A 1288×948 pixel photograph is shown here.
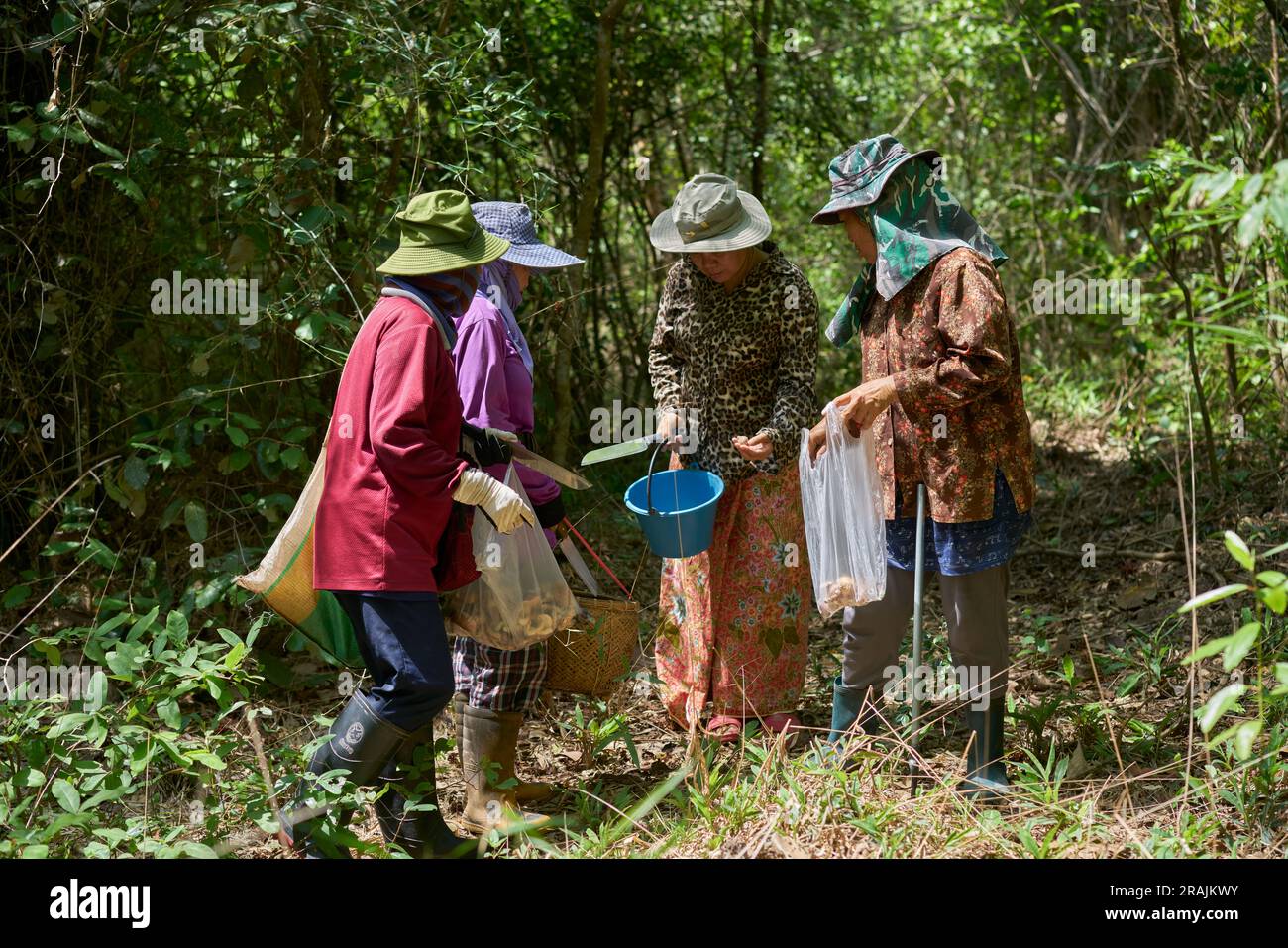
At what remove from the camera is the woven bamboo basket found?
3.69 metres

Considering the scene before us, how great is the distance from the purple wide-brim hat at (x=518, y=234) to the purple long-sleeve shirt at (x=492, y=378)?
0.21 m

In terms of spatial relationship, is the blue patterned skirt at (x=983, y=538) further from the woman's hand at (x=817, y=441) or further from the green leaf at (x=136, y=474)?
the green leaf at (x=136, y=474)

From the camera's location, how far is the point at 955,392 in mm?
3156

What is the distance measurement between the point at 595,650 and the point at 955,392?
1328 millimetres

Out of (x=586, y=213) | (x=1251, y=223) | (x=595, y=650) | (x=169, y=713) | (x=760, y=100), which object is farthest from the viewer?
(x=760, y=100)

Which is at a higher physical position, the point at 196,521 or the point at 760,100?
the point at 760,100

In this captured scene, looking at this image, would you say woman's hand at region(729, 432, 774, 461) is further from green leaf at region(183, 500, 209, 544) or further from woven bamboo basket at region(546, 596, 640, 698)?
green leaf at region(183, 500, 209, 544)

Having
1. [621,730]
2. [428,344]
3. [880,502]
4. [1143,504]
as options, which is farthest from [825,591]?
[1143,504]

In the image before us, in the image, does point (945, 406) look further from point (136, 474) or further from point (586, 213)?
point (136, 474)

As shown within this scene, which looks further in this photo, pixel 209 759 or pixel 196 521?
pixel 196 521

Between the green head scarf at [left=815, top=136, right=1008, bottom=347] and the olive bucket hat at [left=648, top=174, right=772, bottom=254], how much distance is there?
1.23 ft

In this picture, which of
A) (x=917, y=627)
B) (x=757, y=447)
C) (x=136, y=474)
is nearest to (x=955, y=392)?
(x=917, y=627)

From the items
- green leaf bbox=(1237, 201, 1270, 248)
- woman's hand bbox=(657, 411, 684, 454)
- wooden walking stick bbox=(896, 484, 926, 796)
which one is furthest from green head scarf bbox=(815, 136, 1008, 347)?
green leaf bbox=(1237, 201, 1270, 248)

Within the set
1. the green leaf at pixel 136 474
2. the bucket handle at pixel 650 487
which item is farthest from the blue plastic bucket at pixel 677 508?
the green leaf at pixel 136 474
